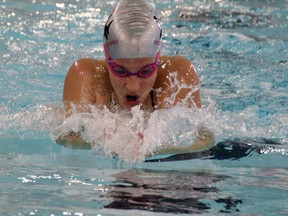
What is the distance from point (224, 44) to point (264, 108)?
1.95 metres

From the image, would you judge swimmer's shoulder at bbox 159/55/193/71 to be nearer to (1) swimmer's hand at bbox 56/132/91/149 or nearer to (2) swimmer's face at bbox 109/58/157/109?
(2) swimmer's face at bbox 109/58/157/109

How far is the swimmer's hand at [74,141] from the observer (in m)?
3.59

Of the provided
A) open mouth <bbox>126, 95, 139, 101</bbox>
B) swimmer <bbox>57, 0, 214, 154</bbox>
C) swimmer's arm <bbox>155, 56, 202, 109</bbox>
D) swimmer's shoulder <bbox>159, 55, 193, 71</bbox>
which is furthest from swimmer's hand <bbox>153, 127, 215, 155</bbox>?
swimmer's shoulder <bbox>159, 55, 193, 71</bbox>

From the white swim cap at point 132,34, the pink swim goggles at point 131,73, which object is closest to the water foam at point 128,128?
the pink swim goggles at point 131,73

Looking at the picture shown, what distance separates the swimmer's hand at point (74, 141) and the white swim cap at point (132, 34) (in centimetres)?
46

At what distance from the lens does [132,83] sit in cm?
354

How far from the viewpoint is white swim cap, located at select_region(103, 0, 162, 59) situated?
11.6 feet

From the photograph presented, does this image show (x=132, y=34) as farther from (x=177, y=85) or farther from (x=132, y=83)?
(x=177, y=85)

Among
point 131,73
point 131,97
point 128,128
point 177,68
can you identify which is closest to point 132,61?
point 131,73

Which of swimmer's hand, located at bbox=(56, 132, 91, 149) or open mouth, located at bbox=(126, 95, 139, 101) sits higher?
open mouth, located at bbox=(126, 95, 139, 101)

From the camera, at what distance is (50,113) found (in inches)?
154

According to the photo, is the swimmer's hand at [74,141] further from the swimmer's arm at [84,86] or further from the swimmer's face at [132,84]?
the swimmer's face at [132,84]

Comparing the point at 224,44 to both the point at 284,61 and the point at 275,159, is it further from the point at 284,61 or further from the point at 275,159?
the point at 275,159

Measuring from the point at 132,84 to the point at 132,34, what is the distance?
0.26 meters
